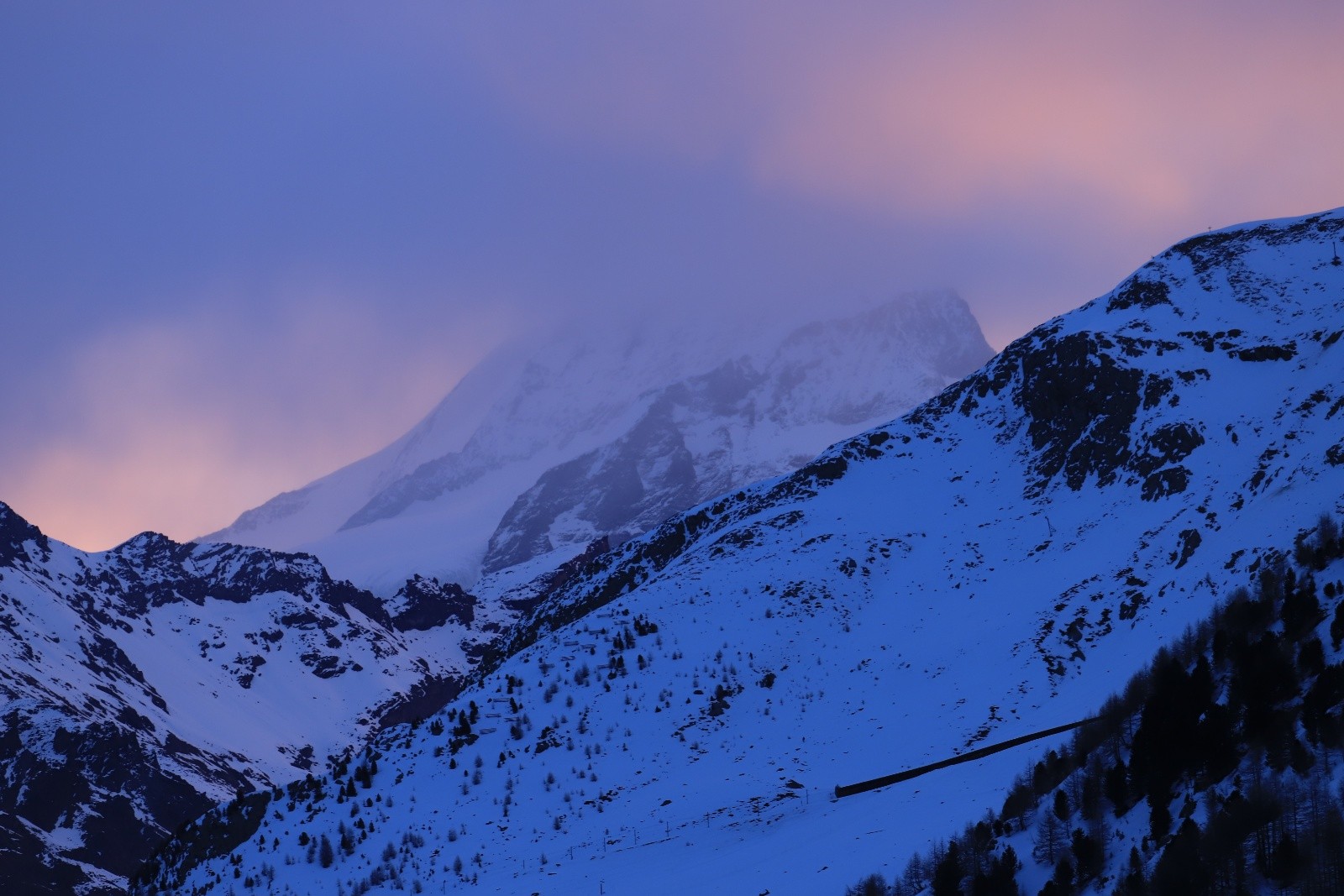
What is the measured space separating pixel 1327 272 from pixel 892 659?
49370mm

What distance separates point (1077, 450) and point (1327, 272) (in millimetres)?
25332

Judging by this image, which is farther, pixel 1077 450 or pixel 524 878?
pixel 1077 450

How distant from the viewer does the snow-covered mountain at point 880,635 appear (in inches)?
1949

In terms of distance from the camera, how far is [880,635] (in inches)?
2817

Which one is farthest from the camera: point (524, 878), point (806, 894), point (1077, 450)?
point (1077, 450)

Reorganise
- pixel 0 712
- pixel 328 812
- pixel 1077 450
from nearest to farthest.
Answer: pixel 328 812, pixel 1077 450, pixel 0 712

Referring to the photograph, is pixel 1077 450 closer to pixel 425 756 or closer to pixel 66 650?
pixel 425 756

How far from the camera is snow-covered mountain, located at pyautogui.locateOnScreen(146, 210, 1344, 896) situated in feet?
162

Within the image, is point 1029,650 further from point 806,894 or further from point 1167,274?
point 1167,274

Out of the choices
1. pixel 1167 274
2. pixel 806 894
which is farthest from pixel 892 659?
pixel 1167 274

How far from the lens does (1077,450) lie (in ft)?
279

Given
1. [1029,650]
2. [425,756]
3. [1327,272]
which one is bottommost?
[1029,650]

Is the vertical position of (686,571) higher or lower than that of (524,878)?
higher

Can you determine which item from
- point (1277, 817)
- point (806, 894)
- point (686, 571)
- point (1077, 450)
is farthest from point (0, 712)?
point (1277, 817)
